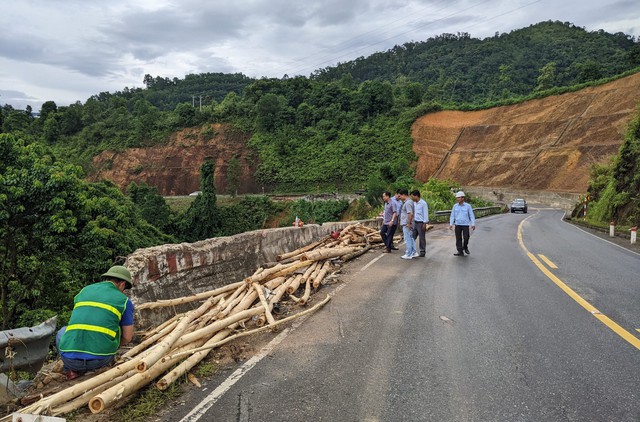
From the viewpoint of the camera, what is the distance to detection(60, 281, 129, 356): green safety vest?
158 inches

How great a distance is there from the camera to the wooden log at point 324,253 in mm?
9125

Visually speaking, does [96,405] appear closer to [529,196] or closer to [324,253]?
[324,253]

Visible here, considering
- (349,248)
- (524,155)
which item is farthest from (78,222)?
(524,155)

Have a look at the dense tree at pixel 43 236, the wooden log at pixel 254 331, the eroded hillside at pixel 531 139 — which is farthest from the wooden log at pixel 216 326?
the eroded hillside at pixel 531 139

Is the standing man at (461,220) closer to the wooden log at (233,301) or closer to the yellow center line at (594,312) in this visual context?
the yellow center line at (594,312)

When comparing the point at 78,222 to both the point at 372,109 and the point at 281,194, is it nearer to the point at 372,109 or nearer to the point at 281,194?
the point at 281,194

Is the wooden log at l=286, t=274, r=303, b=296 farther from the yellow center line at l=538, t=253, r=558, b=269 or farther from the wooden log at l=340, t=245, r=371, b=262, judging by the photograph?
the yellow center line at l=538, t=253, r=558, b=269

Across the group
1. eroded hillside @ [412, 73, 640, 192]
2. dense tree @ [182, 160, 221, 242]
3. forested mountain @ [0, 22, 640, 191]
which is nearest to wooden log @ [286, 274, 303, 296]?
dense tree @ [182, 160, 221, 242]

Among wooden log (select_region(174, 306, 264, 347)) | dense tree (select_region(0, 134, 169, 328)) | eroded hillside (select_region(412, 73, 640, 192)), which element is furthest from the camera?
eroded hillside (select_region(412, 73, 640, 192))

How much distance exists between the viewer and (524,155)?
53906 millimetres

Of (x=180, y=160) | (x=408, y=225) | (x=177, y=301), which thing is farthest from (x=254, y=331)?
A: (x=180, y=160)

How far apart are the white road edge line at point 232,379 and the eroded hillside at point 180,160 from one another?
65.0 metres

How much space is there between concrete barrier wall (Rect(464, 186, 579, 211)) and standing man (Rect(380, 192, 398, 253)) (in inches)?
1624

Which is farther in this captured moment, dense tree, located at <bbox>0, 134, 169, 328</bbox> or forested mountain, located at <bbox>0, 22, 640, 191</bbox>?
forested mountain, located at <bbox>0, 22, 640, 191</bbox>
